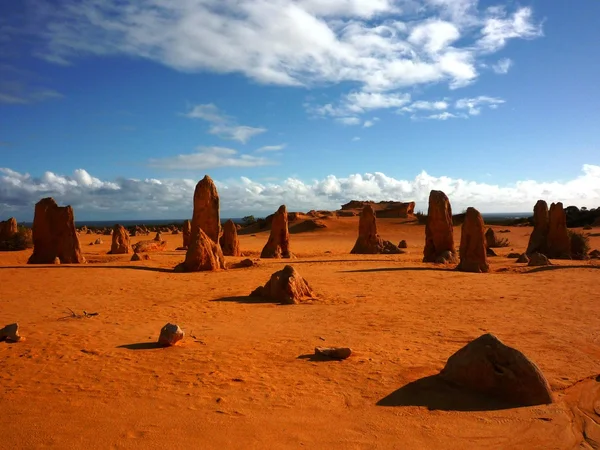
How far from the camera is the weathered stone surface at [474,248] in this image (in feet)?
49.6

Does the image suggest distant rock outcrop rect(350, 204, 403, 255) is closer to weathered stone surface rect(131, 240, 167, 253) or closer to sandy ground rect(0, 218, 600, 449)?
weathered stone surface rect(131, 240, 167, 253)

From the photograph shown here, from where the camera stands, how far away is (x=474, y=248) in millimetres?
15250

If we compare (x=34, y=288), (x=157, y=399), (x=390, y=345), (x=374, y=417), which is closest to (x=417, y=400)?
(x=374, y=417)

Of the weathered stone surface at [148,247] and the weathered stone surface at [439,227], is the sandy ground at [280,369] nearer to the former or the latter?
the weathered stone surface at [439,227]

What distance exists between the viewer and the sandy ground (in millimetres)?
4059

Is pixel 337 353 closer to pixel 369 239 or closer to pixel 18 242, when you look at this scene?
pixel 369 239

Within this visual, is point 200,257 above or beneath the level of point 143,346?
above

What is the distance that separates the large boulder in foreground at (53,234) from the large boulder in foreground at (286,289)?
9.36 metres

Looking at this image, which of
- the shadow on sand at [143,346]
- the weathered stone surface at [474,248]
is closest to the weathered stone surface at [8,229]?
the shadow on sand at [143,346]

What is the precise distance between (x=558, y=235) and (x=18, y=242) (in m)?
26.3

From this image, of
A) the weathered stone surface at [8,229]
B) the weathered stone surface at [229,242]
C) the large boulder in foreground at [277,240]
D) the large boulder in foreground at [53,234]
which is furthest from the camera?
the weathered stone surface at [8,229]

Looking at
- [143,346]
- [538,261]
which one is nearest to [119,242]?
[143,346]

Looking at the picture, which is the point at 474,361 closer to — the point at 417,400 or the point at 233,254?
the point at 417,400

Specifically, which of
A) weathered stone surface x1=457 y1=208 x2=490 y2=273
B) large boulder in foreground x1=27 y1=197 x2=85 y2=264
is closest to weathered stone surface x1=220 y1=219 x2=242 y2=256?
large boulder in foreground x1=27 y1=197 x2=85 y2=264
